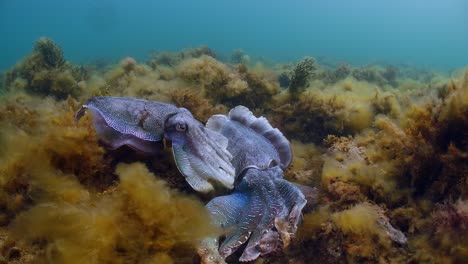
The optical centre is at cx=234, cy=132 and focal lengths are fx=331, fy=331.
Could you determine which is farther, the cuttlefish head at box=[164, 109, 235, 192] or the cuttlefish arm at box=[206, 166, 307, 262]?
the cuttlefish head at box=[164, 109, 235, 192]

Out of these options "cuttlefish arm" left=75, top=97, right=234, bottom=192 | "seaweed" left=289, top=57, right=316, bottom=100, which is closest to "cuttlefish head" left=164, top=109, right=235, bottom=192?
"cuttlefish arm" left=75, top=97, right=234, bottom=192

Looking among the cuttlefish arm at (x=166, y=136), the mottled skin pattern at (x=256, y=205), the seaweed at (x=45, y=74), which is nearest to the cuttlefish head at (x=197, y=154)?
the cuttlefish arm at (x=166, y=136)

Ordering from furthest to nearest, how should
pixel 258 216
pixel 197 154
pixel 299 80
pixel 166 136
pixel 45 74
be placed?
1. pixel 45 74
2. pixel 299 80
3. pixel 166 136
4. pixel 197 154
5. pixel 258 216

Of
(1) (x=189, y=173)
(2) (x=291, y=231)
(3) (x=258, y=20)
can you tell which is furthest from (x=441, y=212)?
(3) (x=258, y=20)

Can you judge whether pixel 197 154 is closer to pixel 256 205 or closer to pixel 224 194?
pixel 224 194

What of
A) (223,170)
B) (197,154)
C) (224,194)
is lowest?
(224,194)

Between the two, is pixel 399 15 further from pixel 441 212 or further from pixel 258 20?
pixel 441 212

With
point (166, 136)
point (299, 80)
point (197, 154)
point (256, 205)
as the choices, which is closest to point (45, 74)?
point (166, 136)

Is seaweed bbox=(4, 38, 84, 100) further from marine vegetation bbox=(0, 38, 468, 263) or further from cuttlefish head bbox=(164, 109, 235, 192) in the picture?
cuttlefish head bbox=(164, 109, 235, 192)
